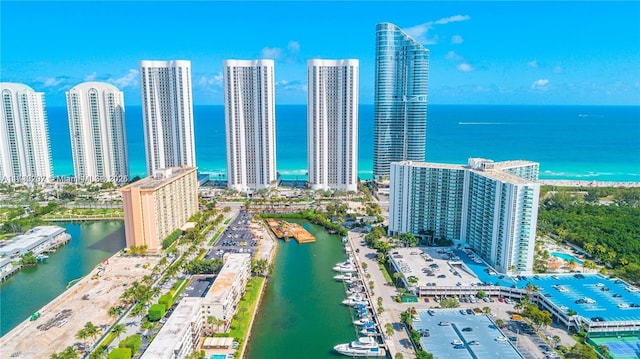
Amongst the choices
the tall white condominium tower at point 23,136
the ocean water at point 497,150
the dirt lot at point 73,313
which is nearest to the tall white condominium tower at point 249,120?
the ocean water at point 497,150

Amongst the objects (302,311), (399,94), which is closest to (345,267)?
(302,311)

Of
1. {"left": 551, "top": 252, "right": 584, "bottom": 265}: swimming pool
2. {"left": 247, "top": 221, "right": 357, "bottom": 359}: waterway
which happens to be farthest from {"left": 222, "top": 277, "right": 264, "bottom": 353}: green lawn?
{"left": 551, "top": 252, "right": 584, "bottom": 265}: swimming pool

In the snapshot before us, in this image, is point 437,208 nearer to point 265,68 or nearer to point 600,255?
point 600,255

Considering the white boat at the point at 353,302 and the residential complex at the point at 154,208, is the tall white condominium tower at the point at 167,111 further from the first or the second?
the white boat at the point at 353,302

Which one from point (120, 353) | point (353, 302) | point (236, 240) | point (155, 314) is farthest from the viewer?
point (236, 240)

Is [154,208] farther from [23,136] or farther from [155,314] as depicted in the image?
[23,136]
